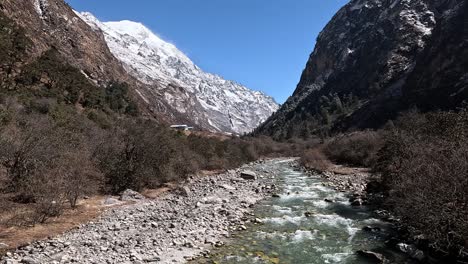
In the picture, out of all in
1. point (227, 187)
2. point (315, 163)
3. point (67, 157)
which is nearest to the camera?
point (67, 157)

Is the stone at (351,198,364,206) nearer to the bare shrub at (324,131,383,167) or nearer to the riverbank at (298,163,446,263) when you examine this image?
the riverbank at (298,163,446,263)

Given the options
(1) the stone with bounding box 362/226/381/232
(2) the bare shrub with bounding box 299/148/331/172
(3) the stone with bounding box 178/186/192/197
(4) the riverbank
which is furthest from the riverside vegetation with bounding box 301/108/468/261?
(2) the bare shrub with bounding box 299/148/331/172

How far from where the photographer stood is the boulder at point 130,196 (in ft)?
80.1

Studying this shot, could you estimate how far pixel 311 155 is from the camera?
204ft

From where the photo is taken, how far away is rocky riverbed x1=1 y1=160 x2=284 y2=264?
13.7m

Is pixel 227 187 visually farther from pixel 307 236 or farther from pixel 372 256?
pixel 372 256

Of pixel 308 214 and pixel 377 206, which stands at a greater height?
pixel 377 206

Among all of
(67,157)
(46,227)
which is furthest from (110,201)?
(46,227)

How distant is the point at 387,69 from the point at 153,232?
128489 millimetres

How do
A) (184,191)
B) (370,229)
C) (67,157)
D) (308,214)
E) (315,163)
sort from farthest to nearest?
1. (315,163)
2. (184,191)
3. (308,214)
4. (67,157)
5. (370,229)

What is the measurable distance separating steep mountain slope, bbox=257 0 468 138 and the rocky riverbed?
7346cm

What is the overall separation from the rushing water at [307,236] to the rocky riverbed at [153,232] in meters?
1.05

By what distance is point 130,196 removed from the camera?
82.0 feet

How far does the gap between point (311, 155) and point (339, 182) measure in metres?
25.1
